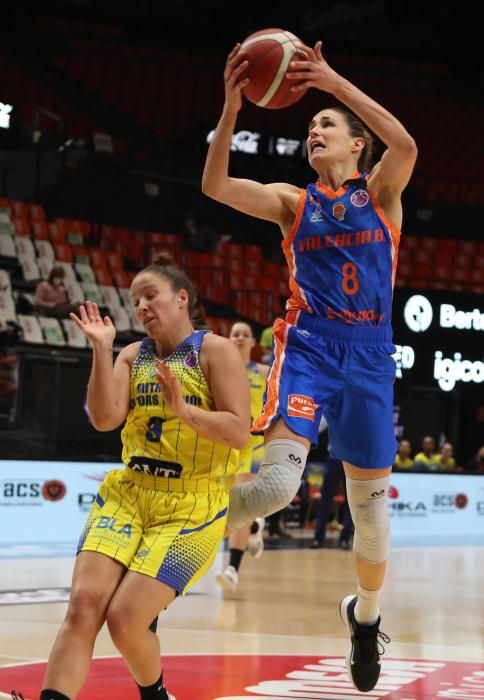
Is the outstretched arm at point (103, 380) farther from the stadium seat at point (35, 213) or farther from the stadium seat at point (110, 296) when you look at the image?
the stadium seat at point (35, 213)

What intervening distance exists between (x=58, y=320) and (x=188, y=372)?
10397 mm

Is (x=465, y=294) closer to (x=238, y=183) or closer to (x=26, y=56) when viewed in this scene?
(x=26, y=56)

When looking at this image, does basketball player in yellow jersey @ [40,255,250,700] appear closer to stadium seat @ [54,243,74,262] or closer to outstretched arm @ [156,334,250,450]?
outstretched arm @ [156,334,250,450]

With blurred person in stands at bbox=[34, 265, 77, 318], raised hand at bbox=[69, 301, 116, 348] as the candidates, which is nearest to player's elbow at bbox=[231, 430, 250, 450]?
raised hand at bbox=[69, 301, 116, 348]

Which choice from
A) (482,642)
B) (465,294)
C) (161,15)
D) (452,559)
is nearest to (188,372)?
(482,642)

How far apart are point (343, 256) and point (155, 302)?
40.3 inches

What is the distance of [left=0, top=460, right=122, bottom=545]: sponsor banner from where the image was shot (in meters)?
11.2

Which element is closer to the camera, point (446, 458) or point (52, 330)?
point (52, 330)

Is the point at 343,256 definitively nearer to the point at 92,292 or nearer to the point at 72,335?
the point at 72,335

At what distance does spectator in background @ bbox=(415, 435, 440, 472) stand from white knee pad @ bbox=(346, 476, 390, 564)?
1113cm

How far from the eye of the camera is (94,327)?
3760 millimetres

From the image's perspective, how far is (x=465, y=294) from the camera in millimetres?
16672

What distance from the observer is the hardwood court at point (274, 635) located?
15.2 ft

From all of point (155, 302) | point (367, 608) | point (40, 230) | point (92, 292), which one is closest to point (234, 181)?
point (155, 302)
